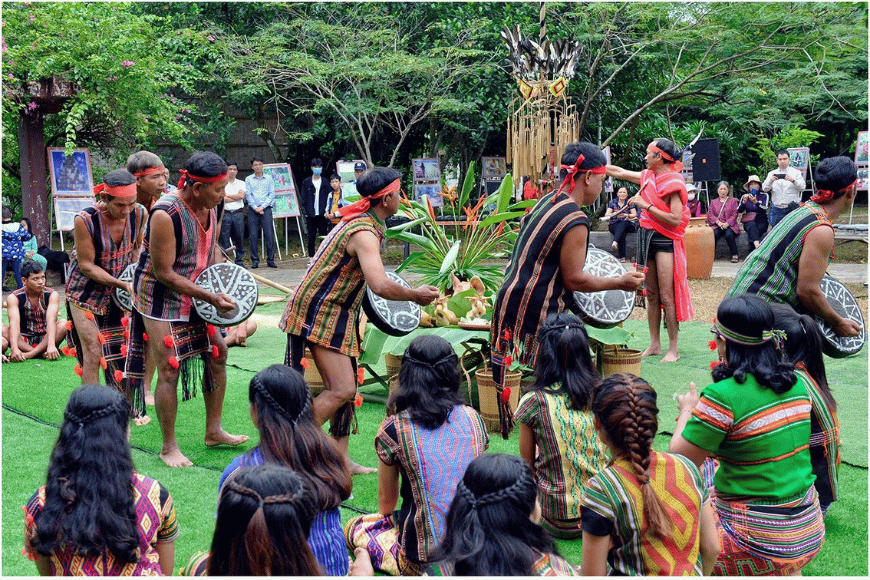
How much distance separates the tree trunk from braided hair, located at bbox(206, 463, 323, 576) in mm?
11737

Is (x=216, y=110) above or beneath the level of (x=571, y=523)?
above

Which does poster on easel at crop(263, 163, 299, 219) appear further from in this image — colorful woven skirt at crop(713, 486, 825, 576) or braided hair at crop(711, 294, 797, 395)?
colorful woven skirt at crop(713, 486, 825, 576)

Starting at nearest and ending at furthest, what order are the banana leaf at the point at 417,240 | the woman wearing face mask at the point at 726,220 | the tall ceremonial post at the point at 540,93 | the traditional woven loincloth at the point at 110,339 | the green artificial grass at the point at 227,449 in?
the green artificial grass at the point at 227,449, the traditional woven loincloth at the point at 110,339, the banana leaf at the point at 417,240, the tall ceremonial post at the point at 540,93, the woman wearing face mask at the point at 726,220

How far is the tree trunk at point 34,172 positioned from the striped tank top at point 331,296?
31.6 feet

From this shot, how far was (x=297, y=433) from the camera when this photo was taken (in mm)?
2783

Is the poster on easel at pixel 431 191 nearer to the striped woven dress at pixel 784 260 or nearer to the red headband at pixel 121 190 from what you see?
the red headband at pixel 121 190

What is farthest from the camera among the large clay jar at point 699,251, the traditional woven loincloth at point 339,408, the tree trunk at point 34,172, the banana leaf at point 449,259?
the tree trunk at point 34,172

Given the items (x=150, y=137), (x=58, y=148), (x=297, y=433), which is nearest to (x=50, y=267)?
(x=58, y=148)

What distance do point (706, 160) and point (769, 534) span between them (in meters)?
12.3

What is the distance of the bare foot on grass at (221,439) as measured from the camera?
16.8ft

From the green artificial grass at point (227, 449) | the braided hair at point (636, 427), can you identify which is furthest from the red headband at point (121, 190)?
the braided hair at point (636, 427)

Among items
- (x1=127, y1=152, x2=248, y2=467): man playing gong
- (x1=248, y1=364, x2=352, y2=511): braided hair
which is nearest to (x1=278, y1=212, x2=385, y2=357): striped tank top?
(x1=127, y1=152, x2=248, y2=467): man playing gong

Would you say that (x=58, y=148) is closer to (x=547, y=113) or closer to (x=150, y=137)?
(x=150, y=137)

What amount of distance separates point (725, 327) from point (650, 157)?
13.7 feet
